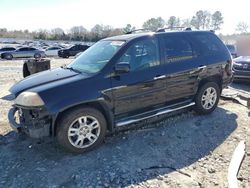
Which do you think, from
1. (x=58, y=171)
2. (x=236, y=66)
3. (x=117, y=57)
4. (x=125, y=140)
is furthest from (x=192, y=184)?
(x=236, y=66)

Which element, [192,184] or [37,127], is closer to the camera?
[192,184]

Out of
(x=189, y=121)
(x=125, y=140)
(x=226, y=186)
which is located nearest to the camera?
(x=226, y=186)

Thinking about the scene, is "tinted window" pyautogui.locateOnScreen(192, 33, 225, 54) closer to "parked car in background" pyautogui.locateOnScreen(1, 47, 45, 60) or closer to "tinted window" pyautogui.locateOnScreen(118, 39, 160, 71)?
"tinted window" pyautogui.locateOnScreen(118, 39, 160, 71)

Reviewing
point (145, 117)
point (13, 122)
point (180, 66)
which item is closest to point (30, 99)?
point (13, 122)

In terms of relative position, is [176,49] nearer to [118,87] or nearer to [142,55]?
[142,55]

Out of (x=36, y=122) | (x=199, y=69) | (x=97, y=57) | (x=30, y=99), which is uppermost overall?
(x=97, y=57)

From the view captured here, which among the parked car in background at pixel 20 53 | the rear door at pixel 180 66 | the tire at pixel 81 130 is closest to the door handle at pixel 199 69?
the rear door at pixel 180 66

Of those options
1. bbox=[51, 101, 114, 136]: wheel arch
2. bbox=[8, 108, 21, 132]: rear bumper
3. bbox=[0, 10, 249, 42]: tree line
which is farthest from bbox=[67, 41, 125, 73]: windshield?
bbox=[0, 10, 249, 42]: tree line

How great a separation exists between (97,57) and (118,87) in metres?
0.79

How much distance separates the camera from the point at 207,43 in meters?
5.62

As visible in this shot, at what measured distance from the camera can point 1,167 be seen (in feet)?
12.5

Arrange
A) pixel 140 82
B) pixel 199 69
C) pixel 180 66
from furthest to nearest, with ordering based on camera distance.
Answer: pixel 199 69
pixel 180 66
pixel 140 82

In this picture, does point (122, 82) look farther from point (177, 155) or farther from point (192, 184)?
point (192, 184)

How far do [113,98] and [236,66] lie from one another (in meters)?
6.88
